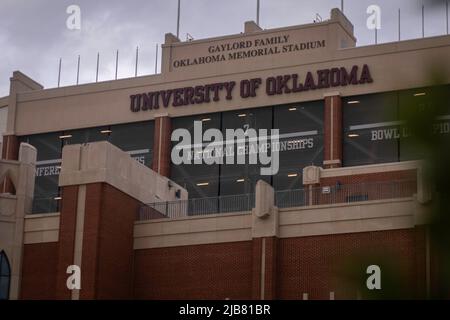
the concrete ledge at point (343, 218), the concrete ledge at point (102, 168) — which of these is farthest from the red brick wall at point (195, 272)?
the concrete ledge at point (102, 168)

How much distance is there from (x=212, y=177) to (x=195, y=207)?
39.6 feet

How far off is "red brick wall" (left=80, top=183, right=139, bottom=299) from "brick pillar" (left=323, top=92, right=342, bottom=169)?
17.9m

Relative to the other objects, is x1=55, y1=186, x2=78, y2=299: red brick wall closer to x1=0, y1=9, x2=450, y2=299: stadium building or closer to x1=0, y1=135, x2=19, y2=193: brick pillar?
x1=0, y1=9, x2=450, y2=299: stadium building

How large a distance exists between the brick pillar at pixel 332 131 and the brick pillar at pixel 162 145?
40.6ft

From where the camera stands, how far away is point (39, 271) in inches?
1993

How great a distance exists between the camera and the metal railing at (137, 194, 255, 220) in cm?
5253

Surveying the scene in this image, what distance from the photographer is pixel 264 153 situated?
220ft

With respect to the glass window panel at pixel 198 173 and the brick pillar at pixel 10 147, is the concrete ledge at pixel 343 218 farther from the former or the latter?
the brick pillar at pixel 10 147

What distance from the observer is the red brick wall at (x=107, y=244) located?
47438 millimetres

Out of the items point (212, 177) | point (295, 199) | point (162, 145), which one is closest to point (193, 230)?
point (295, 199)

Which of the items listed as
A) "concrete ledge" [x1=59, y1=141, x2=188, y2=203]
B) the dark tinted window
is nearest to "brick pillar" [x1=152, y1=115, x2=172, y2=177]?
"concrete ledge" [x1=59, y1=141, x2=188, y2=203]

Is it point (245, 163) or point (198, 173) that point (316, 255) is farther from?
point (198, 173)

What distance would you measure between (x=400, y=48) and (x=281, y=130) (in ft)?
34.3
